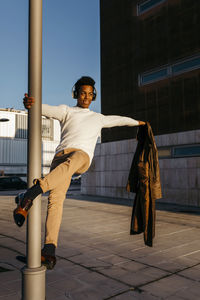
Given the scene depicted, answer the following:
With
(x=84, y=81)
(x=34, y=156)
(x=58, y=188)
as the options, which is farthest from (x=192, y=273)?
(x=84, y=81)

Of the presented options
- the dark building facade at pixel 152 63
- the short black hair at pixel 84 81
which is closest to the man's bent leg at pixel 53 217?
the short black hair at pixel 84 81

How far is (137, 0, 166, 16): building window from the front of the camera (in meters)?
16.2

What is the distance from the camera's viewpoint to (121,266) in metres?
4.54

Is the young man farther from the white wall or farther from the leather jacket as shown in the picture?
the white wall

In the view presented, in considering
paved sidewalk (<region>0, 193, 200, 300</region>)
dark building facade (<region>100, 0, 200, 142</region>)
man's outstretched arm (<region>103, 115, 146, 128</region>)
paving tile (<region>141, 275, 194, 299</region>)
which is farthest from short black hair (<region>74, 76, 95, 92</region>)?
dark building facade (<region>100, 0, 200, 142</region>)

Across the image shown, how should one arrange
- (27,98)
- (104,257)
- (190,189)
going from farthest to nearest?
(190,189), (104,257), (27,98)

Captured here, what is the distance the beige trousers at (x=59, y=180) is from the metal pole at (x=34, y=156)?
23 centimetres

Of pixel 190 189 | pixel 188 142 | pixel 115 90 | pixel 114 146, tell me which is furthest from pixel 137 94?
pixel 190 189

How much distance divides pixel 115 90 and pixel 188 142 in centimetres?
658

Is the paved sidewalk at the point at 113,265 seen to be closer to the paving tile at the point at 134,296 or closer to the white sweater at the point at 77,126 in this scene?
the paving tile at the point at 134,296

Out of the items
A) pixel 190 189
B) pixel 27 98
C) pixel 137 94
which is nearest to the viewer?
pixel 27 98

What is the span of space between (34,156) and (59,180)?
0.38 m

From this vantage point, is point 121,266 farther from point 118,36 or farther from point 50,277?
point 118,36

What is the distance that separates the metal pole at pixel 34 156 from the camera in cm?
274
